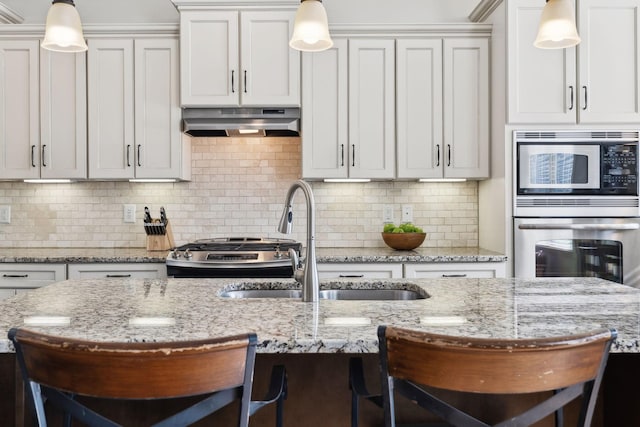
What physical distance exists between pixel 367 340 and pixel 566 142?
2665mm

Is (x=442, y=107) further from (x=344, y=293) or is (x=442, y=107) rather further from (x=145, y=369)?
(x=145, y=369)

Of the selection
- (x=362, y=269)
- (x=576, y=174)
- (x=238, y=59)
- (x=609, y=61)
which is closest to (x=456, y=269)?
(x=362, y=269)

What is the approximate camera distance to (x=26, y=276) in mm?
3344

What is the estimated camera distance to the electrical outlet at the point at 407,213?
12.9 feet

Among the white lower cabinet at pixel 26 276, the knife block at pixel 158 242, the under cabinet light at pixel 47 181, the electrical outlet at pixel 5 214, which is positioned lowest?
the white lower cabinet at pixel 26 276

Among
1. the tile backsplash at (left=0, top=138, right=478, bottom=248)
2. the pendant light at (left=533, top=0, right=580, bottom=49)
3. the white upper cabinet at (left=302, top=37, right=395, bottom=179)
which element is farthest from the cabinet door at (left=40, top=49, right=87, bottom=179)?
the pendant light at (left=533, top=0, right=580, bottom=49)

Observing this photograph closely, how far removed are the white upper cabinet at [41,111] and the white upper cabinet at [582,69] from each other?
294 centimetres

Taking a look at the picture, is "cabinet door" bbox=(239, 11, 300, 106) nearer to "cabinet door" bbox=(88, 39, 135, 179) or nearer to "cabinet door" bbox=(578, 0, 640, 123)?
"cabinet door" bbox=(88, 39, 135, 179)

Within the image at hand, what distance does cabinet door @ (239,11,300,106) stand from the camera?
350cm

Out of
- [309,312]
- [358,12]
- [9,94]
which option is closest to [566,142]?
[358,12]

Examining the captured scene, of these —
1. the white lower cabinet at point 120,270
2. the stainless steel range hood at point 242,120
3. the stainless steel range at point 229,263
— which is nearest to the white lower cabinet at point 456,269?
the stainless steel range at point 229,263

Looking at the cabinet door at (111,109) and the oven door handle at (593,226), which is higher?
the cabinet door at (111,109)

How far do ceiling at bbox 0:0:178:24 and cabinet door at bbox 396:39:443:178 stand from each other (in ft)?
6.21

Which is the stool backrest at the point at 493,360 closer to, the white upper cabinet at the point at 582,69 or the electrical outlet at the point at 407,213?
the white upper cabinet at the point at 582,69
